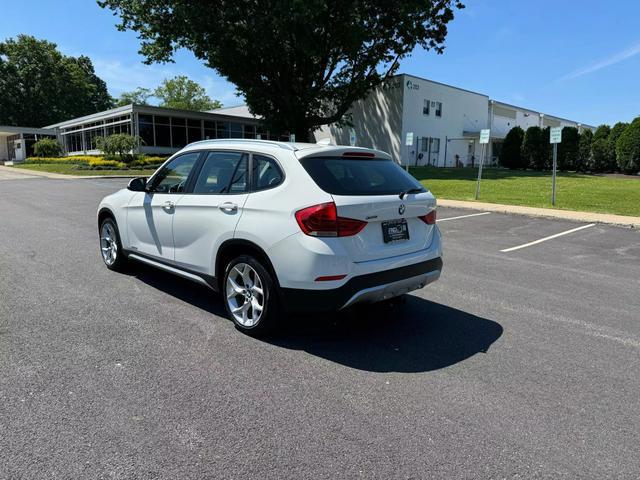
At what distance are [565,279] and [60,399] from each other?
20.7 feet

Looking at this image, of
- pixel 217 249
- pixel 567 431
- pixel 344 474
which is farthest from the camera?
pixel 217 249

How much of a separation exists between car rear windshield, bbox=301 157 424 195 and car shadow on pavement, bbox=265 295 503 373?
1.21m

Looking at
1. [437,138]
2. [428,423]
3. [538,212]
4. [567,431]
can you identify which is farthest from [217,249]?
[437,138]

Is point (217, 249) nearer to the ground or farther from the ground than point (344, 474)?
farther from the ground

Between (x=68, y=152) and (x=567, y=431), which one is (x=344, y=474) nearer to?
(x=567, y=431)

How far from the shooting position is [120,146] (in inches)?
1323

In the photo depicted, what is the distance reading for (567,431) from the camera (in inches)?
112

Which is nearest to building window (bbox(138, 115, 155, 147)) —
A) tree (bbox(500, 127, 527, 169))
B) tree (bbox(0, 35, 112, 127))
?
tree (bbox(500, 127, 527, 169))

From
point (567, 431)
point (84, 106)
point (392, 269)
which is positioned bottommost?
point (567, 431)

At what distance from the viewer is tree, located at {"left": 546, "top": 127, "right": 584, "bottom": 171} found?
3344cm

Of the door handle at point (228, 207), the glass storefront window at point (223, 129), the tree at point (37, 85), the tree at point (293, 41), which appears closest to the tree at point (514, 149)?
the tree at point (293, 41)

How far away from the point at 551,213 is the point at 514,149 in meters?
26.5

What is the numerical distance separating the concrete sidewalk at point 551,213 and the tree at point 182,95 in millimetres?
64372

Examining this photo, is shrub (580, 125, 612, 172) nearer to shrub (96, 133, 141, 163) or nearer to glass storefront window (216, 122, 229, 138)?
glass storefront window (216, 122, 229, 138)
